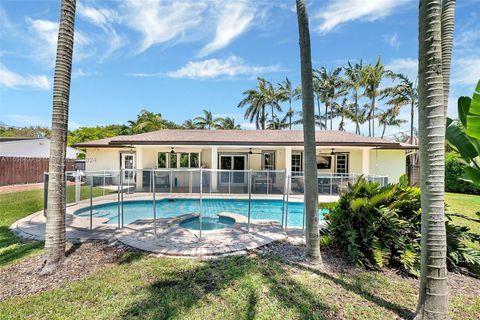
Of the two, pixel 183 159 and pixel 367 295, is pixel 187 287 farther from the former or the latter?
pixel 183 159

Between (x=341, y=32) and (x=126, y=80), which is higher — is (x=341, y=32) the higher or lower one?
the lower one

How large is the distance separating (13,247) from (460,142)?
9.47m

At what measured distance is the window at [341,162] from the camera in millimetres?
18250

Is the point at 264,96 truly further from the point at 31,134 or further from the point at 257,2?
the point at 31,134

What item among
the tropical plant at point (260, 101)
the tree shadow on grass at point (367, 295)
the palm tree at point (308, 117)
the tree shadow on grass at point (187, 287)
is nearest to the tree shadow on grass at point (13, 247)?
the tree shadow on grass at point (187, 287)

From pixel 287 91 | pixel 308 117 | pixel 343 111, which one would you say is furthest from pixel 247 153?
pixel 343 111

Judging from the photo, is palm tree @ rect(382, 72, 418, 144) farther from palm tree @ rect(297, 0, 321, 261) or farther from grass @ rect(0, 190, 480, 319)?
grass @ rect(0, 190, 480, 319)

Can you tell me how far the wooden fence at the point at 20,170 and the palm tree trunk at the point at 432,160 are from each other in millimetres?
23906

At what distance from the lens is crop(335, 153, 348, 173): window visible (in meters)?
18.2

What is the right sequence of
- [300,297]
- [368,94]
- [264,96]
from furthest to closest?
[264,96], [368,94], [300,297]

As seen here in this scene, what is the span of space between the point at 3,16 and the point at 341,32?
12920mm

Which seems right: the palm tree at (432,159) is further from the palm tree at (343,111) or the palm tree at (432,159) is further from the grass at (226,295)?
the palm tree at (343,111)

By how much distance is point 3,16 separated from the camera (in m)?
8.02

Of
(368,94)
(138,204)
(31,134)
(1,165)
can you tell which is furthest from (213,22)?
(31,134)
